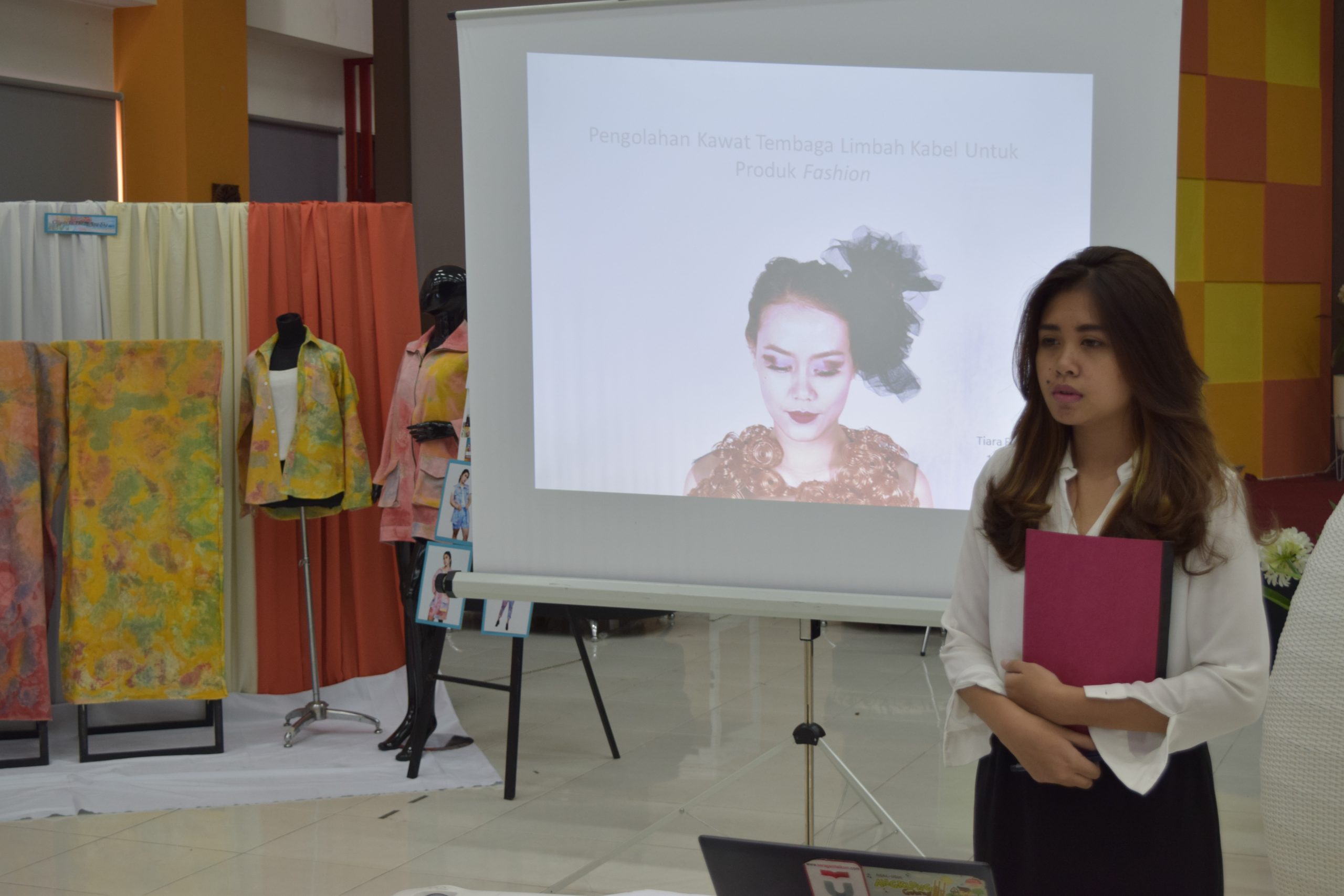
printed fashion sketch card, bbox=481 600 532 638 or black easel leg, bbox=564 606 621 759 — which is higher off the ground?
printed fashion sketch card, bbox=481 600 532 638

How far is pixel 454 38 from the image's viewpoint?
5859mm

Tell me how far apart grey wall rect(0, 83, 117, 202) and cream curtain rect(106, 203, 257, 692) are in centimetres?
311

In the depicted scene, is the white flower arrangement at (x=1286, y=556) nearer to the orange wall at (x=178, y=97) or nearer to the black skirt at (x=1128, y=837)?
the black skirt at (x=1128, y=837)

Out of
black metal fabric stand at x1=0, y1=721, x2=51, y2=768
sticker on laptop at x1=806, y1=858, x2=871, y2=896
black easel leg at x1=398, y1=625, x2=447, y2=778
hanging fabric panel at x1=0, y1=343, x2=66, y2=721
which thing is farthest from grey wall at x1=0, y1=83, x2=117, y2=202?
sticker on laptop at x1=806, y1=858, x2=871, y2=896

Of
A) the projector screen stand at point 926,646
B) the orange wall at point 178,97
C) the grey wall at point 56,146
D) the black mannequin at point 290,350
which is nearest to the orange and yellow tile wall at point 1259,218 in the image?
the projector screen stand at point 926,646

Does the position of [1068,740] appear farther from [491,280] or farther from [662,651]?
[662,651]

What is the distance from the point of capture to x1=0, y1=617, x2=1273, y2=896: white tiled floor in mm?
2967

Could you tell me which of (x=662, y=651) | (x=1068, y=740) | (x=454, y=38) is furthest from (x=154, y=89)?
(x=1068, y=740)

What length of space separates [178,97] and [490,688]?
4.99 m

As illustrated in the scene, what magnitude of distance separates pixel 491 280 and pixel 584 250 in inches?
8.2

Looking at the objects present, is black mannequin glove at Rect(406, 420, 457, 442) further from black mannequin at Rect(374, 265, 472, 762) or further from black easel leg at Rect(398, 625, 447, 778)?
black easel leg at Rect(398, 625, 447, 778)

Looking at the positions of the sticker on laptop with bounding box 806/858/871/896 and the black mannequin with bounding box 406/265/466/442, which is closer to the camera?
the sticker on laptop with bounding box 806/858/871/896

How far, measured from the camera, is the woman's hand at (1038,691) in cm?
135

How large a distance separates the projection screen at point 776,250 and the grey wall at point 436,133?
3581 mm
